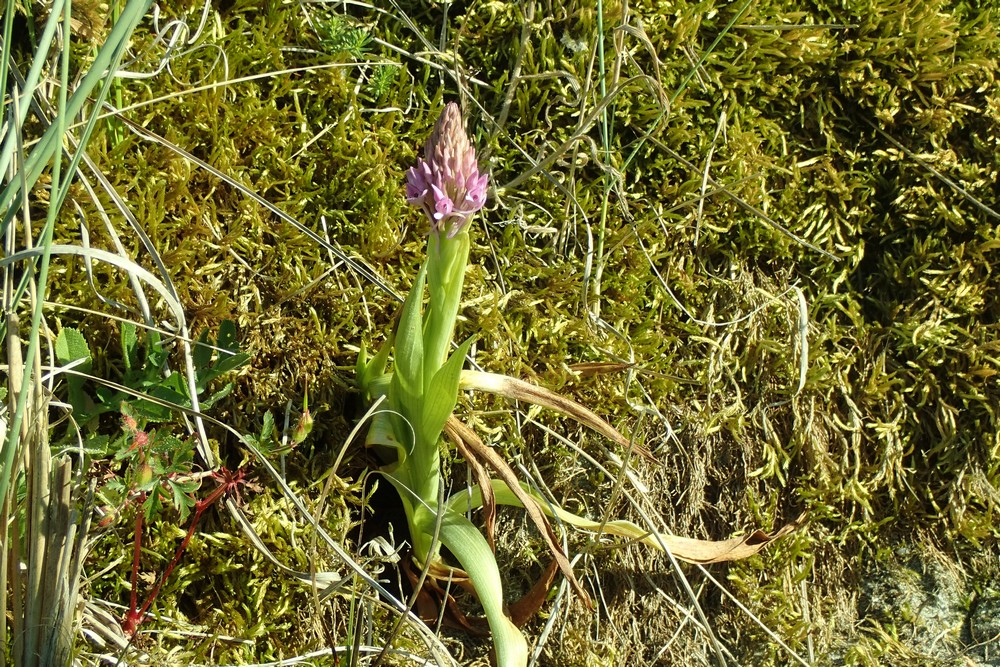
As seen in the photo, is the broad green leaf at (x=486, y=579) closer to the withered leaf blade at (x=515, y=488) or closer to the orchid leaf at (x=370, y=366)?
the withered leaf blade at (x=515, y=488)

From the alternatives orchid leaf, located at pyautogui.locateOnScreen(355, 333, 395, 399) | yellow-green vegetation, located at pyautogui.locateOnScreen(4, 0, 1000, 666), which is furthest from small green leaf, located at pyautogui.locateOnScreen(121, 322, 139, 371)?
orchid leaf, located at pyautogui.locateOnScreen(355, 333, 395, 399)

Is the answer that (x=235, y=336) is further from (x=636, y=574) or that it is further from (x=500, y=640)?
(x=636, y=574)

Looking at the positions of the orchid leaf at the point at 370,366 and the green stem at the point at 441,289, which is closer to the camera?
the green stem at the point at 441,289

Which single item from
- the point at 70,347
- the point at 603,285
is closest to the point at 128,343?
the point at 70,347

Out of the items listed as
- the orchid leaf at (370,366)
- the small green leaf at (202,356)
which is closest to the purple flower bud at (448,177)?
the orchid leaf at (370,366)

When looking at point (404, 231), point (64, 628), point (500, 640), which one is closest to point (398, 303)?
point (404, 231)

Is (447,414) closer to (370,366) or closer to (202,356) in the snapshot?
(370,366)
